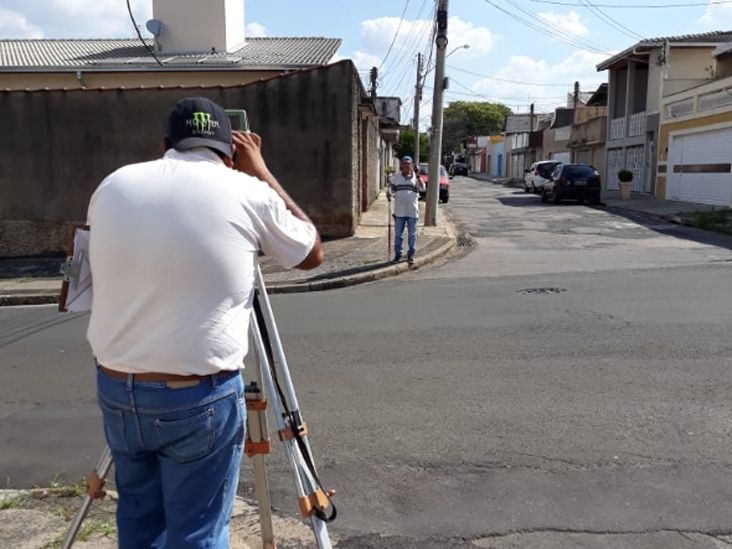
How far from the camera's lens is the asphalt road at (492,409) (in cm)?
373

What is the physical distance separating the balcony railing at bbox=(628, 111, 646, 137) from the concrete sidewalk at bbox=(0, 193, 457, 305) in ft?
63.3

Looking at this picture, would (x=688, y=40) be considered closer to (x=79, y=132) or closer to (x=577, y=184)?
(x=577, y=184)

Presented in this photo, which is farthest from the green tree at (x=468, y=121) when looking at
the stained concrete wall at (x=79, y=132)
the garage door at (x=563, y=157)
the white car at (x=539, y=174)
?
the stained concrete wall at (x=79, y=132)

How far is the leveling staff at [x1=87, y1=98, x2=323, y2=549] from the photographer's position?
2.08 meters

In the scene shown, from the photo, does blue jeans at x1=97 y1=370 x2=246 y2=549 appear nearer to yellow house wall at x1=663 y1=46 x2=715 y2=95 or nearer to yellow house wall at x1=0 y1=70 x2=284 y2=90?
yellow house wall at x1=0 y1=70 x2=284 y2=90

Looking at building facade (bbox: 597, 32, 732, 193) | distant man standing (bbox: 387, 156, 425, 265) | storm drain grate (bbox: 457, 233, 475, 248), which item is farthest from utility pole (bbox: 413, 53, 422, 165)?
distant man standing (bbox: 387, 156, 425, 265)

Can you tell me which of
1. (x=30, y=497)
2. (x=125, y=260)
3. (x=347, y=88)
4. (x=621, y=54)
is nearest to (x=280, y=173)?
(x=347, y=88)

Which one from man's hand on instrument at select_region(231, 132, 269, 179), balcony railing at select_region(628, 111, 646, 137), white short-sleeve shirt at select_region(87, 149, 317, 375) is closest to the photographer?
white short-sleeve shirt at select_region(87, 149, 317, 375)

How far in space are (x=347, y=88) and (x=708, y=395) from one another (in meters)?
10.5

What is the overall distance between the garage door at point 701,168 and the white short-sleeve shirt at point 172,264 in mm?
23609

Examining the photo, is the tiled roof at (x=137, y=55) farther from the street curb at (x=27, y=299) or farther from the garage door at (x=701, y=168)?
the garage door at (x=701, y=168)

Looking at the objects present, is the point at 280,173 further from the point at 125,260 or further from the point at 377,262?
the point at 125,260

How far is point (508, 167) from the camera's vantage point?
6700cm

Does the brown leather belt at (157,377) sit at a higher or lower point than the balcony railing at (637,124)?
lower
